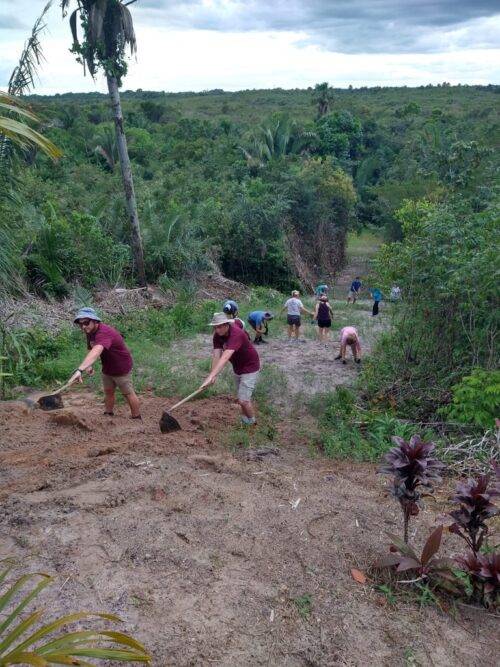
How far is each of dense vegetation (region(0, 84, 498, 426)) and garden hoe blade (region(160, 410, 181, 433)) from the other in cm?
229

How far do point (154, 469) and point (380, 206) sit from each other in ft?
81.6

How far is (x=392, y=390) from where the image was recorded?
27.1 feet

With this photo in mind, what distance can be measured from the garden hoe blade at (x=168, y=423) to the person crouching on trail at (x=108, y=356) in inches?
25.7

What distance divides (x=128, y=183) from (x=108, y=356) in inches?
326

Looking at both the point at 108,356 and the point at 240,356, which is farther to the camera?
the point at 240,356

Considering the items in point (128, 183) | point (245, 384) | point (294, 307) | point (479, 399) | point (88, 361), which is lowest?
point (294, 307)

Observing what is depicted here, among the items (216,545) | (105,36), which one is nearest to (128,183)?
(105,36)

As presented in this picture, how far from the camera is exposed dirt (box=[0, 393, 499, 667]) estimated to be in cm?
361

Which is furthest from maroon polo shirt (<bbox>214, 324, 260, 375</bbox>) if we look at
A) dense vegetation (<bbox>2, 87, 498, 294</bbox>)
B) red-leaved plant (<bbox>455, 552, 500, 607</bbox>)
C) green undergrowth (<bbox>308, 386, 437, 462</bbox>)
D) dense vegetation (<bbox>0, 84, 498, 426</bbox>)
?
red-leaved plant (<bbox>455, 552, 500, 607</bbox>)

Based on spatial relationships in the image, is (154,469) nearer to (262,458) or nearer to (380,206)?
(262,458)

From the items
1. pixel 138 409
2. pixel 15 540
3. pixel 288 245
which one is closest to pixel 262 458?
pixel 138 409

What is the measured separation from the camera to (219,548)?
14.5 feet

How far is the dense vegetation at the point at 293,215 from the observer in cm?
779

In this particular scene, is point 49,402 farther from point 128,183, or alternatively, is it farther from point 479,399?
point 128,183
